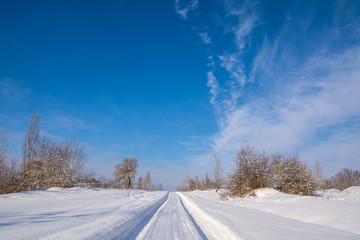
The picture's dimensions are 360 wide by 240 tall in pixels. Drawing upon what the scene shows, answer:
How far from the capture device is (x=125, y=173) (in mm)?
45250

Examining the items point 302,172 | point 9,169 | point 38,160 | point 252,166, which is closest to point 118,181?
point 38,160

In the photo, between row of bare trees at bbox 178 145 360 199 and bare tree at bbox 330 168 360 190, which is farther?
bare tree at bbox 330 168 360 190

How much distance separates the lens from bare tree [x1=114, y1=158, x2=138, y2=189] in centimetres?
4491

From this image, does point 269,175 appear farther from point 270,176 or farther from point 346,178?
point 346,178

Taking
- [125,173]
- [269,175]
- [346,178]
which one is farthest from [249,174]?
[346,178]

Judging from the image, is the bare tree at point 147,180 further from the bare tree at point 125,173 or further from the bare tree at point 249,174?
the bare tree at point 249,174

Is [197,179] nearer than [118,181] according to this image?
No

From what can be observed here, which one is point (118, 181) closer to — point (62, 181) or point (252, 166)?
point (62, 181)

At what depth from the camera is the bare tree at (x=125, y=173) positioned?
44906 millimetres

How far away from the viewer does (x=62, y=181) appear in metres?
17.1

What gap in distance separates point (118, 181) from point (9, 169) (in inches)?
1376

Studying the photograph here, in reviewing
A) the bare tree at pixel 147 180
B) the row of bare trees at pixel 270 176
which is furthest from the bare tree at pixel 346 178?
the bare tree at pixel 147 180

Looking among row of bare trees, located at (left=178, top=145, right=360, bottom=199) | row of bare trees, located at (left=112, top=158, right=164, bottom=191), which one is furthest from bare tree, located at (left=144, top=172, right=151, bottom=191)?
row of bare trees, located at (left=178, top=145, right=360, bottom=199)

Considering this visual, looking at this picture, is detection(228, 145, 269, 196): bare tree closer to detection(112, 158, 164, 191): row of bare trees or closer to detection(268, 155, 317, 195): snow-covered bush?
detection(268, 155, 317, 195): snow-covered bush
